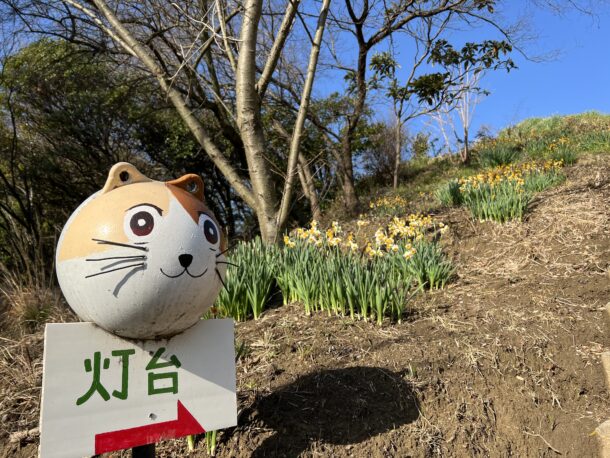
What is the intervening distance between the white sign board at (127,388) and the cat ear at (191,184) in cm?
53

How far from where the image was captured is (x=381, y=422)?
7.46ft

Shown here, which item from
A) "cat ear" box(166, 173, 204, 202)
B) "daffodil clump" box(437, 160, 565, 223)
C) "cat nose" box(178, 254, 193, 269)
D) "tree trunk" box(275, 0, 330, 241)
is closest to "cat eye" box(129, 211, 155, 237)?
"cat nose" box(178, 254, 193, 269)

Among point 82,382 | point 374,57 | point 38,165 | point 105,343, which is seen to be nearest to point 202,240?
point 105,343

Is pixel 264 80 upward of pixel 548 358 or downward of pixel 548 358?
upward

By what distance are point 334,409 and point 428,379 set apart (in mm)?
553

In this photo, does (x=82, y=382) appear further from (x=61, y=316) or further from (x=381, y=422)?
(x=61, y=316)

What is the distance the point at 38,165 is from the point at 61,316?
6.72 metres

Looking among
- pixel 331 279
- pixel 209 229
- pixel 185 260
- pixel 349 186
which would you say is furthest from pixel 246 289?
pixel 349 186

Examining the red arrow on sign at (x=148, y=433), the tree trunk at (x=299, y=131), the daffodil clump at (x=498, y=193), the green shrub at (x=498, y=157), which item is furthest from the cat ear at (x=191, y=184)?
the green shrub at (x=498, y=157)

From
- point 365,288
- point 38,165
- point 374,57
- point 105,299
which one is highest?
point 374,57

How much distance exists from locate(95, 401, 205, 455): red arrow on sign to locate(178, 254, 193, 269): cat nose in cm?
55

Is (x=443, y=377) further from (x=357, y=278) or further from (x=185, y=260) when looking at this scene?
(x=185, y=260)

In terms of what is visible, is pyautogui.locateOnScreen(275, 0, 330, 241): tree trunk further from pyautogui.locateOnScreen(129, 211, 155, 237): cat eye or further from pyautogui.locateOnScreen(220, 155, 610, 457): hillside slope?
pyautogui.locateOnScreen(129, 211, 155, 237): cat eye

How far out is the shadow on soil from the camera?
7.19 feet
